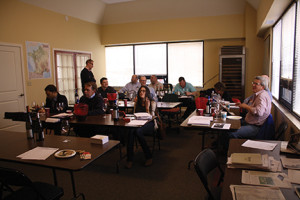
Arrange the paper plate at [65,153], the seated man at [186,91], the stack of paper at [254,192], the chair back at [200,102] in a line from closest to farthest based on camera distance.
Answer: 1. the stack of paper at [254,192]
2. the paper plate at [65,153]
3. the chair back at [200,102]
4. the seated man at [186,91]

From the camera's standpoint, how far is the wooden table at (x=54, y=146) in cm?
192

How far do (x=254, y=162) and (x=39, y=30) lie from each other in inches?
245

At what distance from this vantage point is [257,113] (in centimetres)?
340

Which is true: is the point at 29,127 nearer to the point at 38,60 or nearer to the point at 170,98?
the point at 170,98

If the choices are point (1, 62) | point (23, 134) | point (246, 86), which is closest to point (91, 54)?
point (1, 62)

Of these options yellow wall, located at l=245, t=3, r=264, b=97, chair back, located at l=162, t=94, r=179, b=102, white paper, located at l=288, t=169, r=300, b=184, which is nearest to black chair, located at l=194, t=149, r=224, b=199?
white paper, located at l=288, t=169, r=300, b=184

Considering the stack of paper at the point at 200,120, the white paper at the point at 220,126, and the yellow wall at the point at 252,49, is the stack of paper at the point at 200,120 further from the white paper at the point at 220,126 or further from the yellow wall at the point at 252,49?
the yellow wall at the point at 252,49

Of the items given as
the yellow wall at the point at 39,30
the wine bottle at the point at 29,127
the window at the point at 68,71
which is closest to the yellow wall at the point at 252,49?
the yellow wall at the point at 39,30

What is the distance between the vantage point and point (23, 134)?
280cm

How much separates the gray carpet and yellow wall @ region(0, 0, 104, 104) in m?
2.84

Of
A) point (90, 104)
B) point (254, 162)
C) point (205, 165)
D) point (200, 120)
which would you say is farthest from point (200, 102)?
point (254, 162)

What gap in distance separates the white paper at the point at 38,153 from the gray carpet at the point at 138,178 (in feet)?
3.01

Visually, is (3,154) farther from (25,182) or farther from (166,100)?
(166,100)

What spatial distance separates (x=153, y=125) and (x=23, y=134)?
1.91 metres
